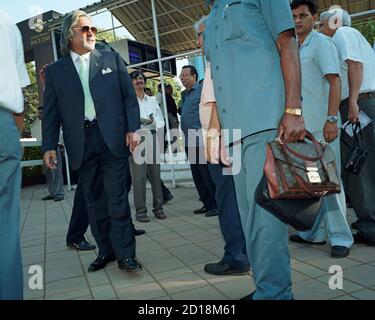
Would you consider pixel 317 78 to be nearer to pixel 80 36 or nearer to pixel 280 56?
pixel 280 56

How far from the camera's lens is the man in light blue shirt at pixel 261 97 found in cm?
182

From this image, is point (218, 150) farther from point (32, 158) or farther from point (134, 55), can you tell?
point (32, 158)

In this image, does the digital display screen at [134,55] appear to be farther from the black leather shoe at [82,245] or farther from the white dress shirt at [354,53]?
the white dress shirt at [354,53]

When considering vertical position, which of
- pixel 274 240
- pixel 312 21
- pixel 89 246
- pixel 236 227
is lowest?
pixel 89 246

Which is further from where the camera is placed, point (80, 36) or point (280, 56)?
point (80, 36)

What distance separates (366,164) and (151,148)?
2.99 m

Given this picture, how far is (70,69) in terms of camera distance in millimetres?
3146

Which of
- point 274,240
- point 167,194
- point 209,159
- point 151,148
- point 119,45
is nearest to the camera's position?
point 274,240

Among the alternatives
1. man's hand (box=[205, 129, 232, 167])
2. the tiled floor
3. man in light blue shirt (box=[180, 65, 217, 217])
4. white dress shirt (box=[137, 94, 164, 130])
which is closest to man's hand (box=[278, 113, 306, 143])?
man's hand (box=[205, 129, 232, 167])

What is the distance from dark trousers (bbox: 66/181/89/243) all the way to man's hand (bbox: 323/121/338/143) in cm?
241

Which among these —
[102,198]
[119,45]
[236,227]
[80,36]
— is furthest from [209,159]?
[119,45]

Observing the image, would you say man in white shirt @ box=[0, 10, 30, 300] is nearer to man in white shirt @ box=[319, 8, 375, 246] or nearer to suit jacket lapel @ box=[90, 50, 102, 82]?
suit jacket lapel @ box=[90, 50, 102, 82]

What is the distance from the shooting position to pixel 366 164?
3.37m

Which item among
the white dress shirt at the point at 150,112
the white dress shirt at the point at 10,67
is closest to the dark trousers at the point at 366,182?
the white dress shirt at the point at 10,67
